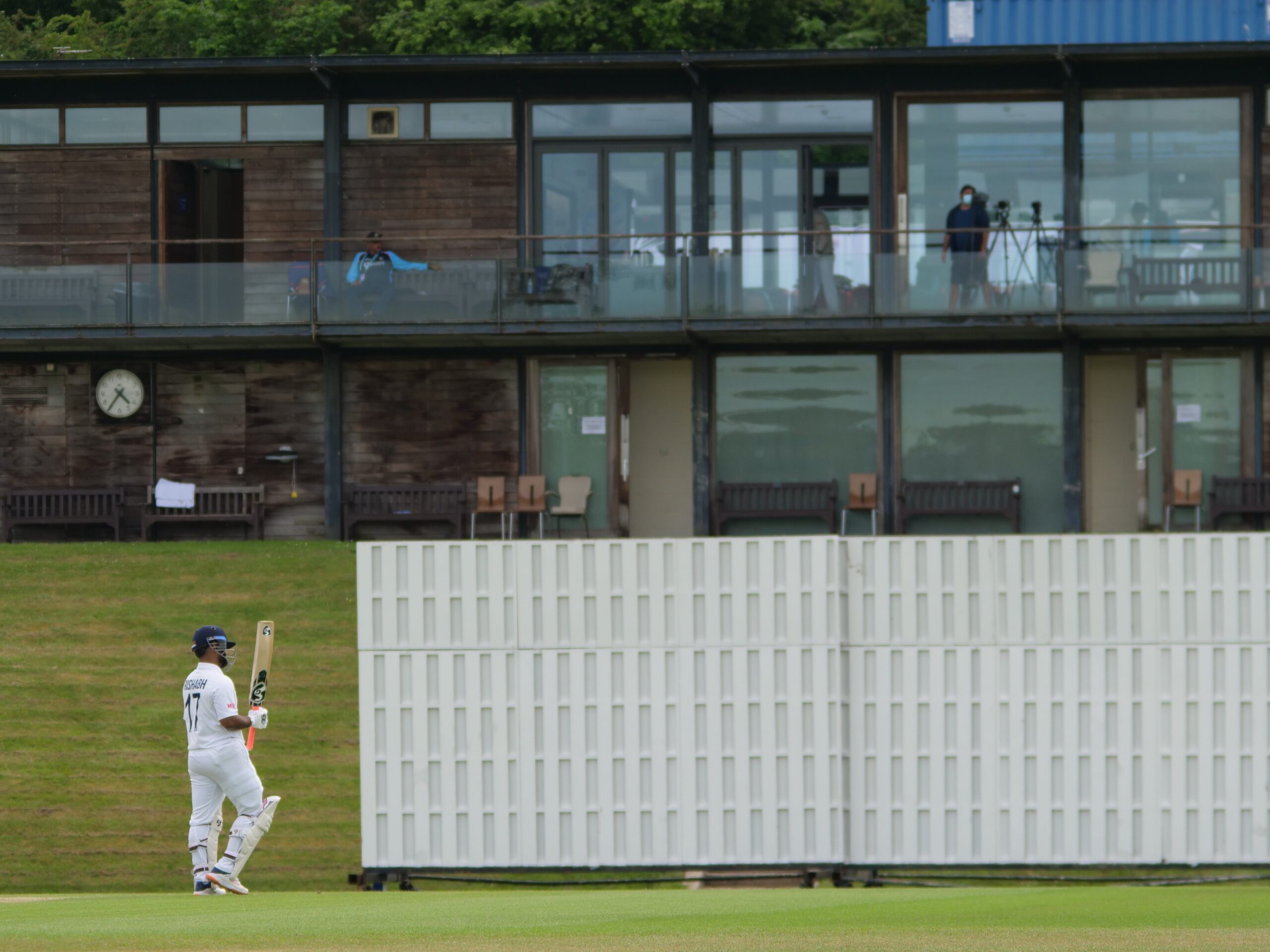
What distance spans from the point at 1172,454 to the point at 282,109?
1243 cm

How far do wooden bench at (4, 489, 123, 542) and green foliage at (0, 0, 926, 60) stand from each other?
49.9ft

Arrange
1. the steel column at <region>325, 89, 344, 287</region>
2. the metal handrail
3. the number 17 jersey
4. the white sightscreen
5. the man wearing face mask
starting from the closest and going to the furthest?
the number 17 jersey → the white sightscreen → the man wearing face mask → the metal handrail → the steel column at <region>325, 89, 344, 287</region>

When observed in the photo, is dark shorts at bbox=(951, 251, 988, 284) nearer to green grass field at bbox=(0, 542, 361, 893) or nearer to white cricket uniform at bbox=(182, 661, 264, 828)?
green grass field at bbox=(0, 542, 361, 893)

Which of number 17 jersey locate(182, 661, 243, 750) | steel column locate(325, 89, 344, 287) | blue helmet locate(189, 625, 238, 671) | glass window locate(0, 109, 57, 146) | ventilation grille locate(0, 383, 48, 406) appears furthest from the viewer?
glass window locate(0, 109, 57, 146)

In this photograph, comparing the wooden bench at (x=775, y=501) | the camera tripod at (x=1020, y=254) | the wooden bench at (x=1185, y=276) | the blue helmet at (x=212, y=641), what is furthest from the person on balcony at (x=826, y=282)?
the blue helmet at (x=212, y=641)

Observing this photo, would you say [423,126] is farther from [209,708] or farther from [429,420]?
[209,708]

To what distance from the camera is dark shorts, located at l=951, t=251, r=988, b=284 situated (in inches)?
944

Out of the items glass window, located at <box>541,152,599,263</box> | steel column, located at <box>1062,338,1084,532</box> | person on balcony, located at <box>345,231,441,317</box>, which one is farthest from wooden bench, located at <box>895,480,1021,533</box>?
person on balcony, located at <box>345,231,441,317</box>

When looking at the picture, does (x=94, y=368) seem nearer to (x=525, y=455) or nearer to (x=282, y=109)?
(x=282, y=109)

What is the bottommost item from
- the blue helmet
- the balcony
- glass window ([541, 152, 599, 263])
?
the blue helmet

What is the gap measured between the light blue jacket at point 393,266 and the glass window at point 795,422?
13.4 ft

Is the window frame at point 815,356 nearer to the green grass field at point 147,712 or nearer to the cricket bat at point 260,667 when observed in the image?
the green grass field at point 147,712

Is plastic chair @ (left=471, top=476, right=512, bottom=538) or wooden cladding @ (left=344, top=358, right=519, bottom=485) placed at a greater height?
wooden cladding @ (left=344, top=358, right=519, bottom=485)

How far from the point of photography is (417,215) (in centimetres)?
2606
